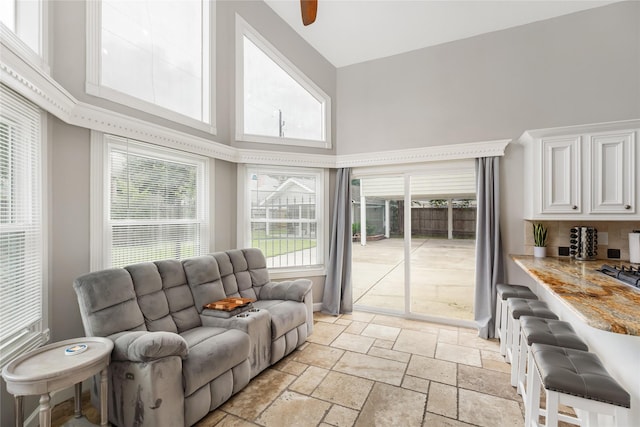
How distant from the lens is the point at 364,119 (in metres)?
4.40

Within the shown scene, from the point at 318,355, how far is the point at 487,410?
5.00ft

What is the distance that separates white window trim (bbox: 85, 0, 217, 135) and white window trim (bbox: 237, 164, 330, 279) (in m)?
0.79

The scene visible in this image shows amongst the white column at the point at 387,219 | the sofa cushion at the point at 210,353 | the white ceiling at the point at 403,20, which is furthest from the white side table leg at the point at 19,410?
the white ceiling at the point at 403,20

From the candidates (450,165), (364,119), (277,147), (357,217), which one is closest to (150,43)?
(277,147)

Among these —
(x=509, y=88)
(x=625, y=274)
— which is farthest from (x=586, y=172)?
(x=509, y=88)

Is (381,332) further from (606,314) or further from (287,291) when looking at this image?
(606,314)

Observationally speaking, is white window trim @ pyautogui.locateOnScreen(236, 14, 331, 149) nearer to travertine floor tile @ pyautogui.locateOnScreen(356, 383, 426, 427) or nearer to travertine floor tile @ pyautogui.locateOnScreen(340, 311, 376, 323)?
travertine floor tile @ pyautogui.locateOnScreen(340, 311, 376, 323)

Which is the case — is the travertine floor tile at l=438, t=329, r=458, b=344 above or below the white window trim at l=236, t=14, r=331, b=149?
below

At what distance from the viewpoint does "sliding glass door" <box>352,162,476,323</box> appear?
12.9 ft

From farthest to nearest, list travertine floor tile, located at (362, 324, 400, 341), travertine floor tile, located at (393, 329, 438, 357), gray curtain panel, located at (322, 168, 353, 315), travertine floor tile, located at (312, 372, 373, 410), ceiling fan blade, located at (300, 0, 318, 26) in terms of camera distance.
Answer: gray curtain panel, located at (322, 168, 353, 315) → travertine floor tile, located at (362, 324, 400, 341) → travertine floor tile, located at (393, 329, 438, 357) → travertine floor tile, located at (312, 372, 373, 410) → ceiling fan blade, located at (300, 0, 318, 26)

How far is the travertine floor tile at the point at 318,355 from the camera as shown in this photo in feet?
9.41

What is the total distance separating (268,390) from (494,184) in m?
3.30

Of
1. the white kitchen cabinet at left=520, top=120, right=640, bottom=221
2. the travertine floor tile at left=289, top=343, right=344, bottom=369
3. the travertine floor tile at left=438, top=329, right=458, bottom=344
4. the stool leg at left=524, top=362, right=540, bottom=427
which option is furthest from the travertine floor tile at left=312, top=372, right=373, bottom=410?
the white kitchen cabinet at left=520, top=120, right=640, bottom=221

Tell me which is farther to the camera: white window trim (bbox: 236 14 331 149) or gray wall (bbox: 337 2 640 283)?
white window trim (bbox: 236 14 331 149)
